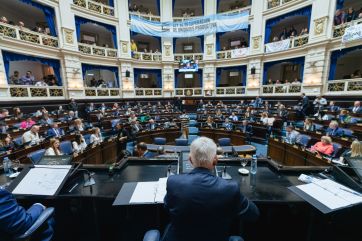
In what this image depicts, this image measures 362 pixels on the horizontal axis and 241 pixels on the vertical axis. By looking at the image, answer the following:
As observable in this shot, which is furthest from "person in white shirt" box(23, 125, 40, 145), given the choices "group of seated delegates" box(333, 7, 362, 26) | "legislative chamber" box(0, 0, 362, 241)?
"group of seated delegates" box(333, 7, 362, 26)

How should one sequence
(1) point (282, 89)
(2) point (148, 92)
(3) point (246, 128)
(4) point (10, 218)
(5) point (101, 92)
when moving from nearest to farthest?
1. (4) point (10, 218)
2. (3) point (246, 128)
3. (1) point (282, 89)
4. (5) point (101, 92)
5. (2) point (148, 92)

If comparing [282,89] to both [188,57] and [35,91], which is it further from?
[35,91]

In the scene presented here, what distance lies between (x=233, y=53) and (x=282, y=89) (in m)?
5.26

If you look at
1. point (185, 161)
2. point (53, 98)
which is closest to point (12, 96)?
point (53, 98)

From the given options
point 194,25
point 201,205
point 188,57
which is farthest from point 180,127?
point 194,25

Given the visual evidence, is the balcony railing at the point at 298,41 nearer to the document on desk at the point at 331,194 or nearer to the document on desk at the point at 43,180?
the document on desk at the point at 331,194

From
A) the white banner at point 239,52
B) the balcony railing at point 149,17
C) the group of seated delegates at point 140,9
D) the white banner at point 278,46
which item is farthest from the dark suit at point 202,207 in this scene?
the group of seated delegates at point 140,9

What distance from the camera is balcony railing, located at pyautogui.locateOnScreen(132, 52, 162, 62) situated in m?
16.5

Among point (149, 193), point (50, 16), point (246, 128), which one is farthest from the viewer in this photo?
point (50, 16)

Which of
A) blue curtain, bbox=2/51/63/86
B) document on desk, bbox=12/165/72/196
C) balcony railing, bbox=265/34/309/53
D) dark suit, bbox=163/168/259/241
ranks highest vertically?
balcony railing, bbox=265/34/309/53

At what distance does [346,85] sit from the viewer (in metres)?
10.6

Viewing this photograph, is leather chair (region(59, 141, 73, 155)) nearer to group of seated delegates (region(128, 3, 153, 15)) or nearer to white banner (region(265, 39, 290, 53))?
white banner (region(265, 39, 290, 53))

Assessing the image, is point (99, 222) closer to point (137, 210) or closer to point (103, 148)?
point (137, 210)

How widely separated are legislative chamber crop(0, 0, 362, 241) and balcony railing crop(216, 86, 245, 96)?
40cm
